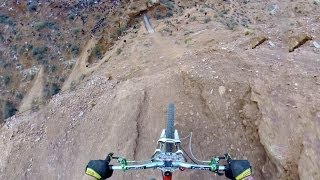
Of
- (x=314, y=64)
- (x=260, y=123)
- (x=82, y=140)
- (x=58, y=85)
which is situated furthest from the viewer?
(x=58, y=85)

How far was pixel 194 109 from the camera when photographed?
820 centimetres

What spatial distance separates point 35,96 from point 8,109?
2.87ft

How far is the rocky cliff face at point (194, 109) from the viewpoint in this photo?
279 inches

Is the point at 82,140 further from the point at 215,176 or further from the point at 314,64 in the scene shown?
the point at 314,64

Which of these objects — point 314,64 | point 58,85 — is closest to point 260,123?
point 314,64

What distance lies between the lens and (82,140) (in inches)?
351

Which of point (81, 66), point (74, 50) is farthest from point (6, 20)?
point (81, 66)

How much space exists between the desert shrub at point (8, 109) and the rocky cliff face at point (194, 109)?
1.24 m

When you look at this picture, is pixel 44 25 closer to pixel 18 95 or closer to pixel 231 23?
pixel 18 95

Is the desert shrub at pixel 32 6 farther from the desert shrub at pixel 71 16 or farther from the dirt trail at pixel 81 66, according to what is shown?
the dirt trail at pixel 81 66

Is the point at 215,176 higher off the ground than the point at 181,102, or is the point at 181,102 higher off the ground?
the point at 181,102

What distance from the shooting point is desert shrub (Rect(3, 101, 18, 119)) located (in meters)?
12.6

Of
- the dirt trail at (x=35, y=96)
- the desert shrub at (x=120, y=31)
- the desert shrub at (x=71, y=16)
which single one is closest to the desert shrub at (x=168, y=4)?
the desert shrub at (x=120, y=31)

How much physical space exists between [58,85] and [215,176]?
23.5ft
